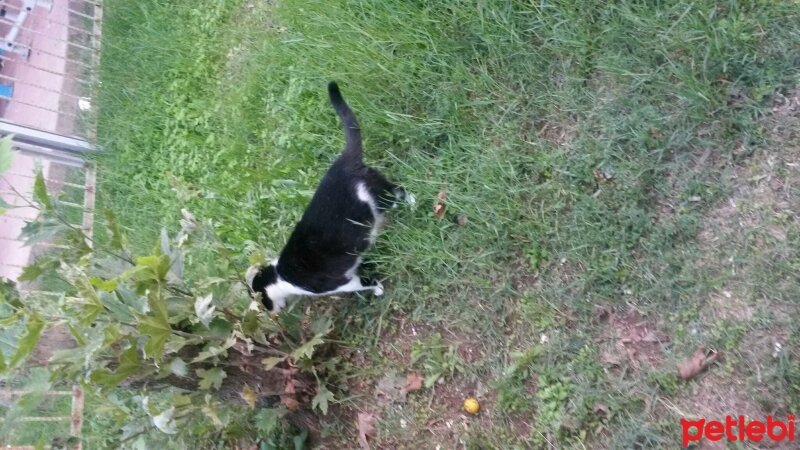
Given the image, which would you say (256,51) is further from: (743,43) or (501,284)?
(743,43)

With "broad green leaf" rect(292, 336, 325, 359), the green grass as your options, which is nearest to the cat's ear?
the green grass

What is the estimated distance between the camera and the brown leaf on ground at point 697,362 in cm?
239

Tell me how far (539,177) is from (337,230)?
37.1 inches

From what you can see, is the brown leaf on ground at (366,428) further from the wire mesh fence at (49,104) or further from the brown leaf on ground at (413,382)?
the wire mesh fence at (49,104)

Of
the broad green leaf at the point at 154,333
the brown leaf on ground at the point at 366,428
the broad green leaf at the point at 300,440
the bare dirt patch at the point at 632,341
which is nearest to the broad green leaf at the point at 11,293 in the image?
the broad green leaf at the point at 154,333

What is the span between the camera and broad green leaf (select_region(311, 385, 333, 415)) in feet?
9.78

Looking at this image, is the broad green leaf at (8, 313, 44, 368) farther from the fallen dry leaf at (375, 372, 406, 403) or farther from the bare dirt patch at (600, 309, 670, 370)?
the bare dirt patch at (600, 309, 670, 370)

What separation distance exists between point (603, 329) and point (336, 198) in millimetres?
1288

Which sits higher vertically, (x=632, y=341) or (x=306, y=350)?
(x=632, y=341)

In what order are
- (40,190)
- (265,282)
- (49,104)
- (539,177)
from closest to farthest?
(40,190)
(539,177)
(265,282)
(49,104)

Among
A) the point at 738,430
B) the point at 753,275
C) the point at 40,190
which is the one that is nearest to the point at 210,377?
the point at 40,190

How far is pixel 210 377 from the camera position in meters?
2.58

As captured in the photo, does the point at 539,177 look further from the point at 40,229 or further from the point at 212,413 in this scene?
the point at 40,229

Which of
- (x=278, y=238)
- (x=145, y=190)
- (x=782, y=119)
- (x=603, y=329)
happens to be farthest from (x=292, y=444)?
(x=782, y=119)
